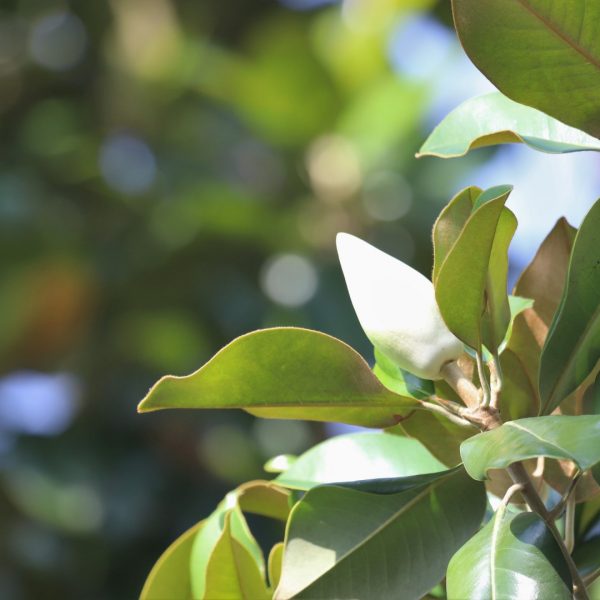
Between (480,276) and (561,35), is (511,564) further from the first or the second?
(561,35)

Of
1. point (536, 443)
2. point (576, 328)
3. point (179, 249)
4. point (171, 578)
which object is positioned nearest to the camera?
point (536, 443)

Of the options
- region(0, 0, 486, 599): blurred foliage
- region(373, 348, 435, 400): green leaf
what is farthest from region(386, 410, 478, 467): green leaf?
region(0, 0, 486, 599): blurred foliage

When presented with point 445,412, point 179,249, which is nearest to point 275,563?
point 445,412

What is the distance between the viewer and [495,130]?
0.62 m

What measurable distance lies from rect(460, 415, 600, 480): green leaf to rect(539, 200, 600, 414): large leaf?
3.1 inches

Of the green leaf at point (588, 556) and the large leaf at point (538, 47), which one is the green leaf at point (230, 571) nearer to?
the green leaf at point (588, 556)

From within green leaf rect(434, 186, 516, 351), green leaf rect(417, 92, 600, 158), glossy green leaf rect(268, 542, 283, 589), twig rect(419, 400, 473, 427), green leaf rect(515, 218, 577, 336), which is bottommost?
glossy green leaf rect(268, 542, 283, 589)

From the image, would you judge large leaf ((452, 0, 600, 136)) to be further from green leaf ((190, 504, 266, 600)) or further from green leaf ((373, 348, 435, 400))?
green leaf ((190, 504, 266, 600))

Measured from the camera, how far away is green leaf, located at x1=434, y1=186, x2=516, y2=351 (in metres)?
0.51

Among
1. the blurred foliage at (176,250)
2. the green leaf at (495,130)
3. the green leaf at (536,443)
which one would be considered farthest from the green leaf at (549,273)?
the blurred foliage at (176,250)

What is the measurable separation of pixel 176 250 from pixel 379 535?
247 cm

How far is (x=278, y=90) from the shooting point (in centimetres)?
302

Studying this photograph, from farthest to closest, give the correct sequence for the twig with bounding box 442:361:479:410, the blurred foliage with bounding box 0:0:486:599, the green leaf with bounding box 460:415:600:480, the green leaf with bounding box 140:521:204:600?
the blurred foliage with bounding box 0:0:486:599
the green leaf with bounding box 140:521:204:600
the twig with bounding box 442:361:479:410
the green leaf with bounding box 460:415:600:480

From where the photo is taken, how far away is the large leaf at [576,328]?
54 centimetres
